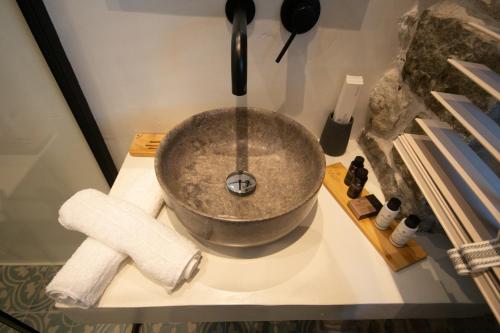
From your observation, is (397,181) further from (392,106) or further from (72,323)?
(72,323)

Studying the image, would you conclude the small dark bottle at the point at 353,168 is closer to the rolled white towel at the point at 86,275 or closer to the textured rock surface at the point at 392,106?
the textured rock surface at the point at 392,106

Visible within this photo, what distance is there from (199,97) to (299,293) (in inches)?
23.5

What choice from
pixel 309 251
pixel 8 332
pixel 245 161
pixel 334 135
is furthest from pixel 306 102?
pixel 8 332

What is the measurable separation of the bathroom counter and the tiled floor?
0.45m

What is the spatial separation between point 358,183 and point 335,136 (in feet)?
0.58

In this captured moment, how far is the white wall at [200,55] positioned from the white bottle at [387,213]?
1.17 feet

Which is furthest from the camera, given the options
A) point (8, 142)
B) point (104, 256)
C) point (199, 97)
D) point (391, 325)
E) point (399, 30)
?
point (391, 325)

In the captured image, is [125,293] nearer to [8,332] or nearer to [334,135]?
[334,135]

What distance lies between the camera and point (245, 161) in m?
0.80

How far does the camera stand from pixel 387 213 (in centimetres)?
66

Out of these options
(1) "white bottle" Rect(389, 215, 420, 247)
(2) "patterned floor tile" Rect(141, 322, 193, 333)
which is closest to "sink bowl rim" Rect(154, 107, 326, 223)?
(1) "white bottle" Rect(389, 215, 420, 247)

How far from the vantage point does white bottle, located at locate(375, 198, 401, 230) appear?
650 mm

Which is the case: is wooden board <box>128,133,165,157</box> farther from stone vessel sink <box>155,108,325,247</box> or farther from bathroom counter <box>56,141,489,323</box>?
bathroom counter <box>56,141,489,323</box>

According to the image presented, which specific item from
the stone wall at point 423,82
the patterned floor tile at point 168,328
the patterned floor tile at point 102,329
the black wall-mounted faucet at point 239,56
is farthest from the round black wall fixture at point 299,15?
the patterned floor tile at point 102,329
